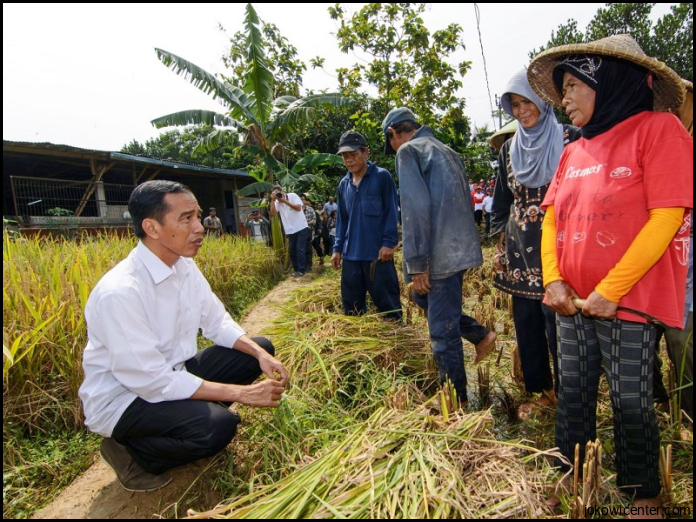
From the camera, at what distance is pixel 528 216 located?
2.00 metres

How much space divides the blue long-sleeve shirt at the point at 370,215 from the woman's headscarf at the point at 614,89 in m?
1.82

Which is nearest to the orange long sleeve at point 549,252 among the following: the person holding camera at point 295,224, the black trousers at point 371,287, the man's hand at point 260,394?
the man's hand at point 260,394

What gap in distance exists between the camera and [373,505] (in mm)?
1107

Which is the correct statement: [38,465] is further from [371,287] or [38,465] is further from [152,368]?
[371,287]

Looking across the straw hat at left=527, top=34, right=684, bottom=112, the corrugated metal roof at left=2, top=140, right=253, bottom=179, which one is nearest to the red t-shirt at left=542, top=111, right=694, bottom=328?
the straw hat at left=527, top=34, right=684, bottom=112

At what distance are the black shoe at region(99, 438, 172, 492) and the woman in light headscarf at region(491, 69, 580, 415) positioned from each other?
177 centimetres

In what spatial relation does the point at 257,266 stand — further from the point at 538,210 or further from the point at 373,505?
the point at 373,505

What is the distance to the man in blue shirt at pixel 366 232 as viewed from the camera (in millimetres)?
3131

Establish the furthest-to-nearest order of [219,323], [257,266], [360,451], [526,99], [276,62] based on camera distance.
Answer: [276,62], [257,266], [219,323], [526,99], [360,451]

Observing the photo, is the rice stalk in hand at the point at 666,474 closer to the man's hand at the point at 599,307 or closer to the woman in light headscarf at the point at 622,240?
the woman in light headscarf at the point at 622,240

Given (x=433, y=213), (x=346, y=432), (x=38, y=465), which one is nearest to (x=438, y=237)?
(x=433, y=213)

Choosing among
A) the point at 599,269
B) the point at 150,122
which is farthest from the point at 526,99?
the point at 150,122

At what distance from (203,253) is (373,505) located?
468 centimetres

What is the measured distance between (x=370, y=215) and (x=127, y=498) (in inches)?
89.7
